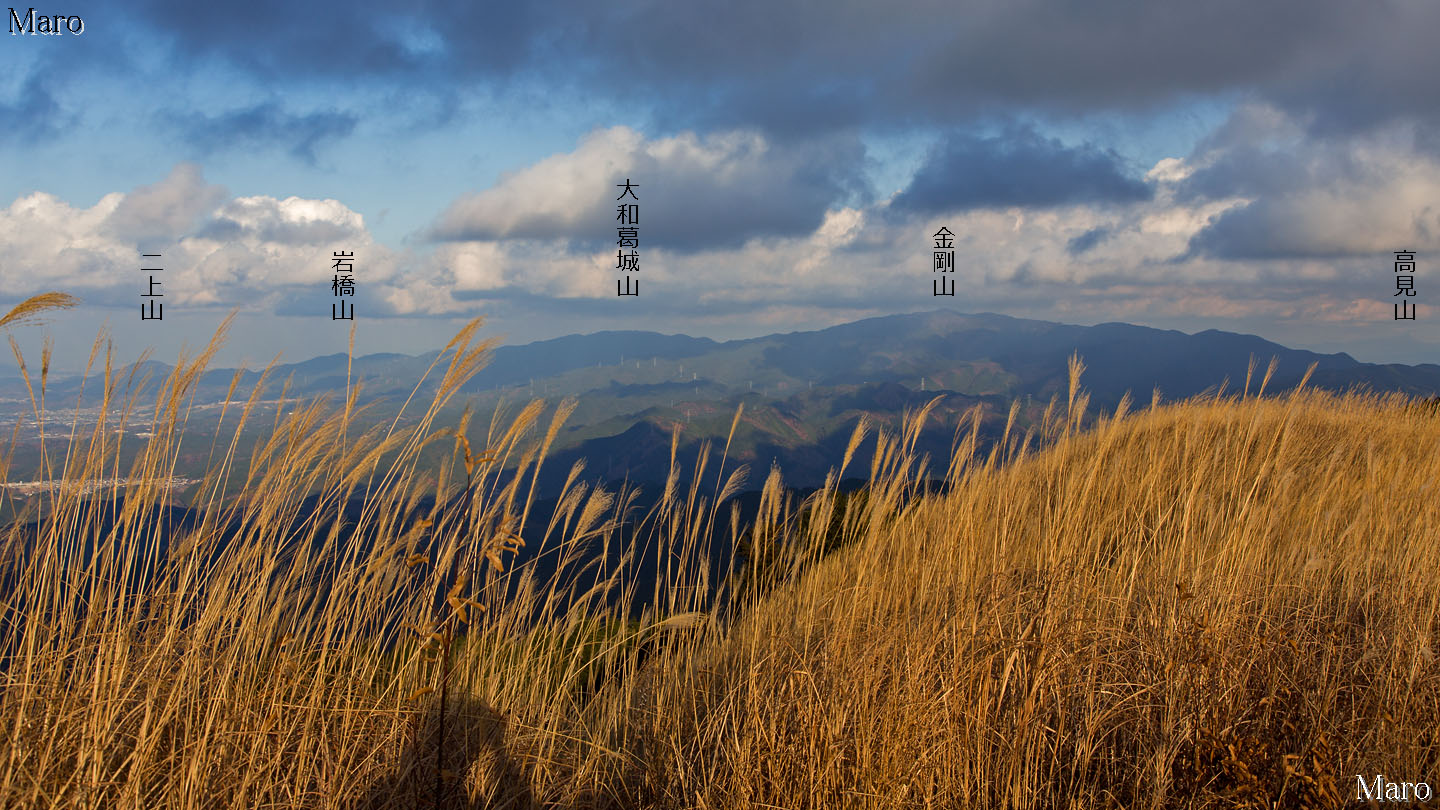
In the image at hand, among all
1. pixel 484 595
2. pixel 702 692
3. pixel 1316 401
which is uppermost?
pixel 1316 401

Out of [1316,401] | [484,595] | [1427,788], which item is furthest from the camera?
[1316,401]

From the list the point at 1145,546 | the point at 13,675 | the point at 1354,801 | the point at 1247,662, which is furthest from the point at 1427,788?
the point at 13,675

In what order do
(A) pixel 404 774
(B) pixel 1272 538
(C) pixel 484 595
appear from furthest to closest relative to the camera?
(B) pixel 1272 538, (C) pixel 484 595, (A) pixel 404 774

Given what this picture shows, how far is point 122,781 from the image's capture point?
6.77 ft

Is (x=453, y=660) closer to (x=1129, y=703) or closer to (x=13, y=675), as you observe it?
(x=13, y=675)

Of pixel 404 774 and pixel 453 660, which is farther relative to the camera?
pixel 453 660

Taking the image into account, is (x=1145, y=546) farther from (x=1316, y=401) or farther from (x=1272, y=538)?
(x=1316, y=401)

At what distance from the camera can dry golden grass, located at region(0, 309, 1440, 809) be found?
2.07 metres

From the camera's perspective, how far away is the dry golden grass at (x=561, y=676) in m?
2.07

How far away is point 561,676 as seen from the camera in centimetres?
338

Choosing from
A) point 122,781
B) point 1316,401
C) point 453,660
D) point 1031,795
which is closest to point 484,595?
point 453,660

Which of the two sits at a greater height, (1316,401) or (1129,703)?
(1316,401)

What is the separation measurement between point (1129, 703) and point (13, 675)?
3.40 meters

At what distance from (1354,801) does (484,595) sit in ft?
10.1
